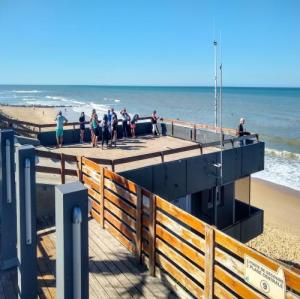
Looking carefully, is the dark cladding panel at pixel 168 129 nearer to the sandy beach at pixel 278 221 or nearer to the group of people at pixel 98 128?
the group of people at pixel 98 128

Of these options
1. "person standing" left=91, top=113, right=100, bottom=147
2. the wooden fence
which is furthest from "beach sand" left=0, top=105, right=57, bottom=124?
the wooden fence

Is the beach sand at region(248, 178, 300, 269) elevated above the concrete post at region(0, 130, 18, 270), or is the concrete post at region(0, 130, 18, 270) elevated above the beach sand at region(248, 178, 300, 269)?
the concrete post at region(0, 130, 18, 270)

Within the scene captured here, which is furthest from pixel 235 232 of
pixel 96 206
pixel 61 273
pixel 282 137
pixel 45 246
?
pixel 282 137

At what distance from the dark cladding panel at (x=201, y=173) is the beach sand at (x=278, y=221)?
26.3 ft

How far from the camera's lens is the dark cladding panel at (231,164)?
13.1m

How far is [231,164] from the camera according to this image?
1333 centimetres

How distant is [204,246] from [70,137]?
516 inches

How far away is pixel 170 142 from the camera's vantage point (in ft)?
57.8

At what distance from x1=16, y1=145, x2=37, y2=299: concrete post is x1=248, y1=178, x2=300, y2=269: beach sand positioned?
15142mm

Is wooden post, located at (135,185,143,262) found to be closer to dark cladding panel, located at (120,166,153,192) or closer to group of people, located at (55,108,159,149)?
dark cladding panel, located at (120,166,153,192)

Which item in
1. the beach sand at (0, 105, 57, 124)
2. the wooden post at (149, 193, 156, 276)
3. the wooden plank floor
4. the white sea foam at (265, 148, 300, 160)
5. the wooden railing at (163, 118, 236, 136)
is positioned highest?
the wooden railing at (163, 118, 236, 136)

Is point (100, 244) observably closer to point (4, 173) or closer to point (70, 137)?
point (4, 173)

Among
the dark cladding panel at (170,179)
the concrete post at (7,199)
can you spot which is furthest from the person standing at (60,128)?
the concrete post at (7,199)

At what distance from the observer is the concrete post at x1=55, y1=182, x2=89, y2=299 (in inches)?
159
